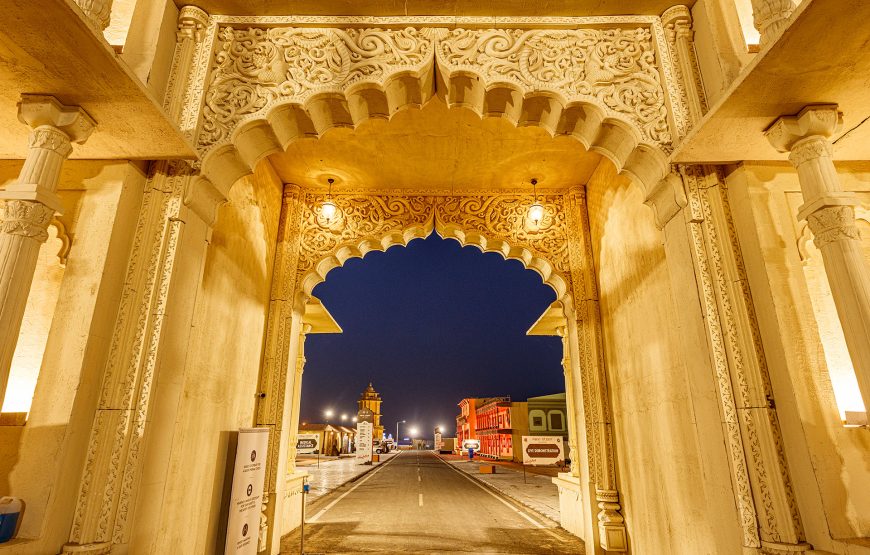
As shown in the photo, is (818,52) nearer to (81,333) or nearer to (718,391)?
(718,391)

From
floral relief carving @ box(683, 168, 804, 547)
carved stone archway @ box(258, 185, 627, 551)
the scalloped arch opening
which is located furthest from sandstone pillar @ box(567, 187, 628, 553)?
floral relief carving @ box(683, 168, 804, 547)

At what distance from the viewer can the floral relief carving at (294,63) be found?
3529mm

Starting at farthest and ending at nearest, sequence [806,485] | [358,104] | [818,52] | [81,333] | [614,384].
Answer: [614,384], [358,104], [81,333], [806,485], [818,52]

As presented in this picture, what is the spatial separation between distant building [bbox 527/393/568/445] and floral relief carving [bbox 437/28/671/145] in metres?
28.2

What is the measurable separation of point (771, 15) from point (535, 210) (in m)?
3.93

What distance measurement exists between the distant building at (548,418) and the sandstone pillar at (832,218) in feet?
93.6

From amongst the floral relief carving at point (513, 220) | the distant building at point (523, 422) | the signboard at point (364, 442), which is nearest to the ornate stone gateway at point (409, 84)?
the floral relief carving at point (513, 220)

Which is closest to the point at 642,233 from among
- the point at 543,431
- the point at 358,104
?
the point at 358,104

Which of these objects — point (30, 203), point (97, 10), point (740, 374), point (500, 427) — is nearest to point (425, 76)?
point (97, 10)

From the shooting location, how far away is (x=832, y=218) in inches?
98.7

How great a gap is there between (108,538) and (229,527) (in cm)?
163

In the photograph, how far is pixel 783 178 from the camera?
125 inches

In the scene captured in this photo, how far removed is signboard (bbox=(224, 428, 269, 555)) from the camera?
4.03 metres

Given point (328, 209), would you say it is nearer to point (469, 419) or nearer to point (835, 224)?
point (835, 224)
